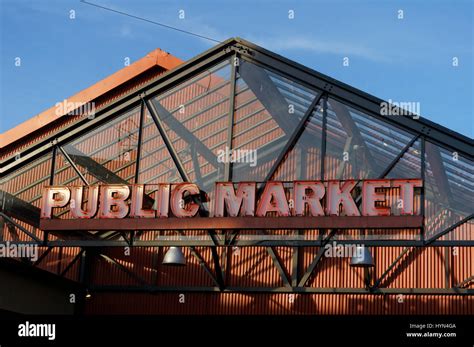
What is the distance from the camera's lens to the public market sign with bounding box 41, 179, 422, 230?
25000mm

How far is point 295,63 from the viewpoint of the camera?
2769 cm

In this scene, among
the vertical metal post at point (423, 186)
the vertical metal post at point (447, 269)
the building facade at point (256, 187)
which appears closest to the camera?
the vertical metal post at point (423, 186)

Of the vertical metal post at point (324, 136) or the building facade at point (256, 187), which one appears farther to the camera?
the building facade at point (256, 187)

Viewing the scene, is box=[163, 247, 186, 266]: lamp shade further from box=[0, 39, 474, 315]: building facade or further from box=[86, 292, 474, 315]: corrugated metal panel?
box=[86, 292, 474, 315]: corrugated metal panel

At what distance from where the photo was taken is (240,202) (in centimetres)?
2595

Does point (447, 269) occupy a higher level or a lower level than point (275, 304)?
higher

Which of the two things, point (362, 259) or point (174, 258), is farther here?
point (174, 258)

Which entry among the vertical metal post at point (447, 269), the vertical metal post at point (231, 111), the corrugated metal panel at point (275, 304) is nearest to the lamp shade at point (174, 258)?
the vertical metal post at point (231, 111)

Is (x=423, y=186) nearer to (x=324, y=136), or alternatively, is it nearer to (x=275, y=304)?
(x=324, y=136)

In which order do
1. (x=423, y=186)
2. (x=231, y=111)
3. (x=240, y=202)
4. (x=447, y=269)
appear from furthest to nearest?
(x=447, y=269)
(x=231, y=111)
(x=240, y=202)
(x=423, y=186)

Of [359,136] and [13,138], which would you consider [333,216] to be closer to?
[359,136]

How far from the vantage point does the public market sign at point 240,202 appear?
2500 cm

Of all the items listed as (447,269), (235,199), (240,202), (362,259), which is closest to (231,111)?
(235,199)

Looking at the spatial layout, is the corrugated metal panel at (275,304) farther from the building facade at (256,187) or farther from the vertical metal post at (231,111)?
the vertical metal post at (231,111)
